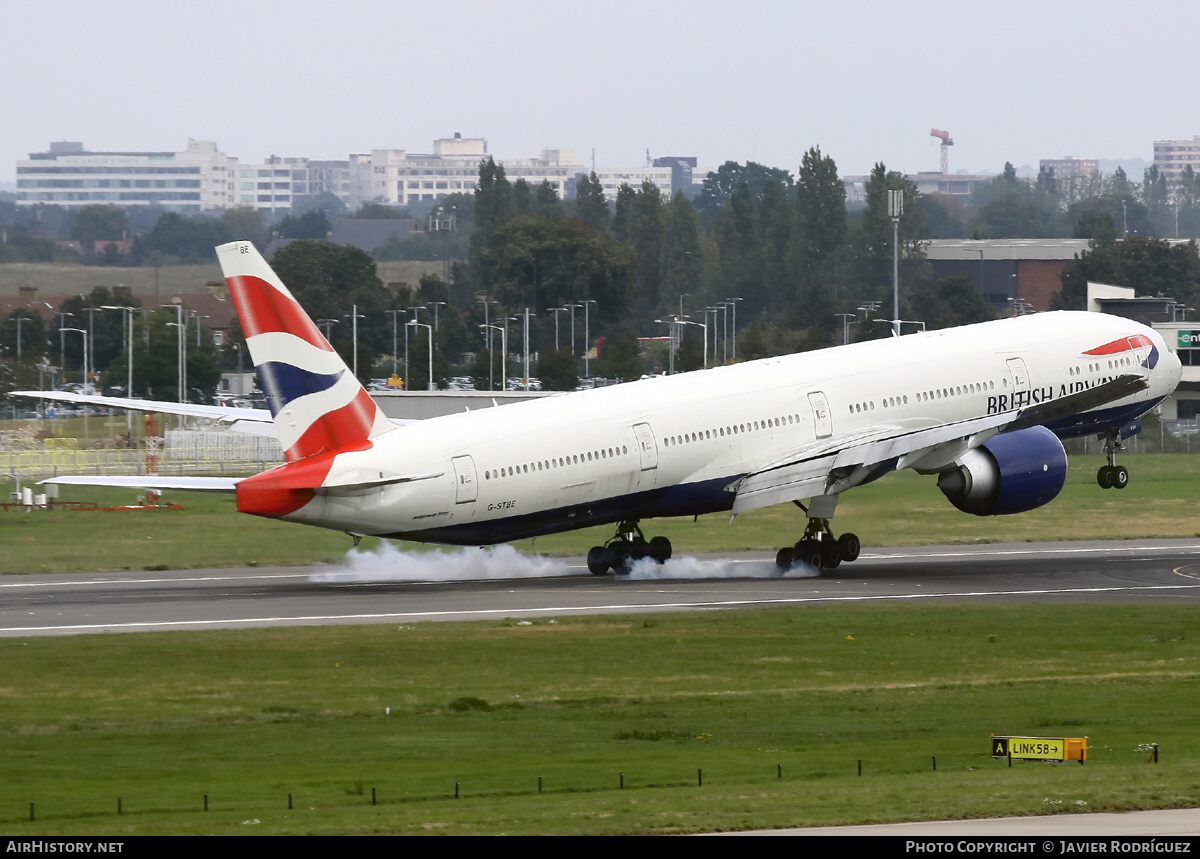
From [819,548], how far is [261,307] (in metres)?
17.4

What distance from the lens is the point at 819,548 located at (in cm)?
4891

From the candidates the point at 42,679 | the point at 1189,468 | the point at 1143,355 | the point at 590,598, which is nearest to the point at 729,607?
the point at 590,598

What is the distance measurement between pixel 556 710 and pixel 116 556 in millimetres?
28672

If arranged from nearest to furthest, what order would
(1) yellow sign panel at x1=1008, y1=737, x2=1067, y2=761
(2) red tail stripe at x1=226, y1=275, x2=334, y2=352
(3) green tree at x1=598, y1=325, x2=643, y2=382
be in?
(1) yellow sign panel at x1=1008, y1=737, x2=1067, y2=761 < (2) red tail stripe at x1=226, y1=275, x2=334, y2=352 < (3) green tree at x1=598, y1=325, x2=643, y2=382

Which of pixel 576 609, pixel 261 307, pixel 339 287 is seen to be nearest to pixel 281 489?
pixel 261 307

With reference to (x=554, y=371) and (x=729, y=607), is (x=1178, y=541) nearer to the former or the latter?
(x=729, y=607)

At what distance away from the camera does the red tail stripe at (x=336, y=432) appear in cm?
4094

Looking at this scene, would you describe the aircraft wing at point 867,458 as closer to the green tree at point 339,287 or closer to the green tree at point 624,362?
the green tree at point 624,362

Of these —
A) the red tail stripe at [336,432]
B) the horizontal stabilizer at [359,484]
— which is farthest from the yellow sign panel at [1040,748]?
the red tail stripe at [336,432]

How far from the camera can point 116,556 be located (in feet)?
176

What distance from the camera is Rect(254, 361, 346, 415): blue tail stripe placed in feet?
132

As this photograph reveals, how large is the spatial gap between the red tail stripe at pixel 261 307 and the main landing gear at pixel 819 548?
51.9 feet

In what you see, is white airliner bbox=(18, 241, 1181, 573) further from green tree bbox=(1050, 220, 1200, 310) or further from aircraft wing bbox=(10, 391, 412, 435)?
green tree bbox=(1050, 220, 1200, 310)

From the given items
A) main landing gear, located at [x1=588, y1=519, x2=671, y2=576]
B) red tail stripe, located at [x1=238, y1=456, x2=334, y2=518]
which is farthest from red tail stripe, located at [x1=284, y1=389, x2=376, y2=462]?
main landing gear, located at [x1=588, y1=519, x2=671, y2=576]
